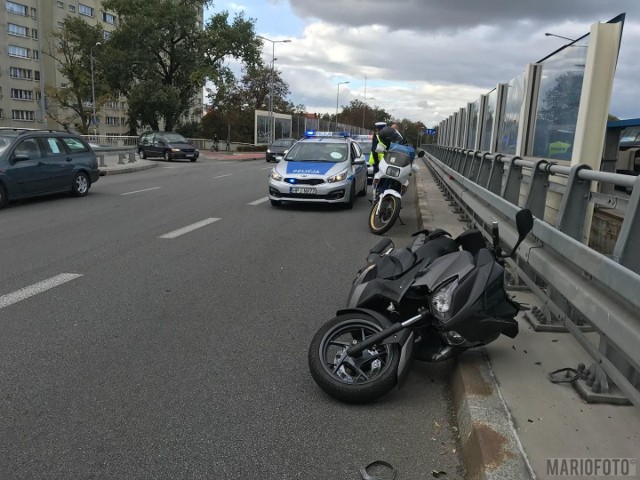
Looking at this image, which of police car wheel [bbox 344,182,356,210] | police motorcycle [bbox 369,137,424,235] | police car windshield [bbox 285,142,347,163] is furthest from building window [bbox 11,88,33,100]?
police motorcycle [bbox 369,137,424,235]

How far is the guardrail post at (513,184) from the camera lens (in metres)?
6.06

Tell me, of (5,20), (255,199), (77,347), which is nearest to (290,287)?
(77,347)

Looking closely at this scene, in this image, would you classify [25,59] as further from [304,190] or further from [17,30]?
[304,190]

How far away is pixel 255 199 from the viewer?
13852mm

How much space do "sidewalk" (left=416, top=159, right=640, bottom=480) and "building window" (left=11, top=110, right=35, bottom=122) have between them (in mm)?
81863

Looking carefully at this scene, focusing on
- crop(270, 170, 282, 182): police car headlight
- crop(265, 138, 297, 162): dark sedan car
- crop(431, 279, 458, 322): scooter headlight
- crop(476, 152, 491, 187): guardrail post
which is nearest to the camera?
crop(431, 279, 458, 322): scooter headlight

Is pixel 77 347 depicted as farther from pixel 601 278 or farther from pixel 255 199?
pixel 255 199

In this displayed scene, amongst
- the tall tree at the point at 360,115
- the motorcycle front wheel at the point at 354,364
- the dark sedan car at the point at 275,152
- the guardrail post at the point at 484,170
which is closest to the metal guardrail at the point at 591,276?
the motorcycle front wheel at the point at 354,364

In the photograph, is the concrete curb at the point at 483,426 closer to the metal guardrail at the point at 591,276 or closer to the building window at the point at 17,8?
the metal guardrail at the point at 591,276

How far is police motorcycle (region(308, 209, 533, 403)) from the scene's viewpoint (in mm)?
3248

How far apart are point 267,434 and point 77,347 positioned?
6.41ft

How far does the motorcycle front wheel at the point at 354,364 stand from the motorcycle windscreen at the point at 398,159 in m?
6.21

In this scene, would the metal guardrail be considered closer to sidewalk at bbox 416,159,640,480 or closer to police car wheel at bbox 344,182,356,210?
sidewalk at bbox 416,159,640,480

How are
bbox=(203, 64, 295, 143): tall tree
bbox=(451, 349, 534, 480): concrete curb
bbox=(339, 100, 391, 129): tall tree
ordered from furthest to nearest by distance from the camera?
bbox=(339, 100, 391, 129): tall tree < bbox=(203, 64, 295, 143): tall tree < bbox=(451, 349, 534, 480): concrete curb
